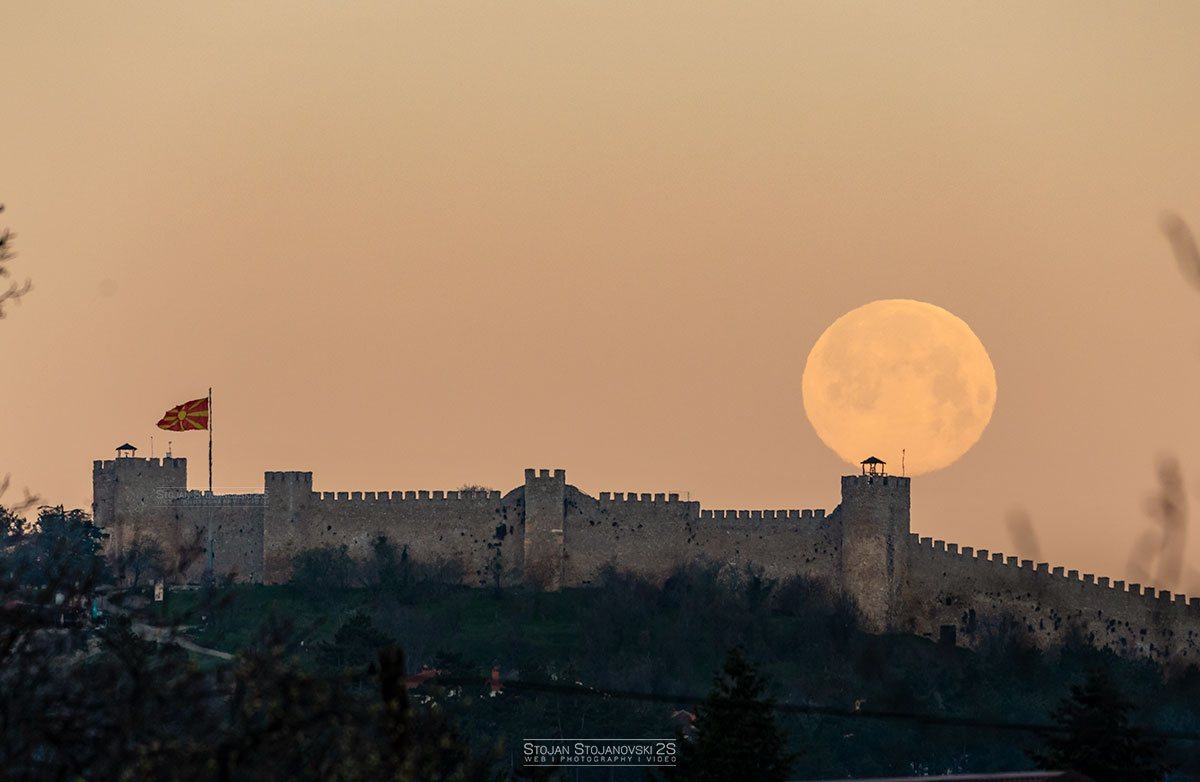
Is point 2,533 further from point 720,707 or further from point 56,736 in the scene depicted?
point 56,736

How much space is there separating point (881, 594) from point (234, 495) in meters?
20.0

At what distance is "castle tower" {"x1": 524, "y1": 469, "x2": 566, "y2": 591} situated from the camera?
227 ft

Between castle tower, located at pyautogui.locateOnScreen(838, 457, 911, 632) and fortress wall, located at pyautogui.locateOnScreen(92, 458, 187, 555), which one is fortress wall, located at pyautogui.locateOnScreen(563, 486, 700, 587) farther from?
fortress wall, located at pyautogui.locateOnScreen(92, 458, 187, 555)

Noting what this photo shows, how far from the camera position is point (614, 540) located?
69.5 metres

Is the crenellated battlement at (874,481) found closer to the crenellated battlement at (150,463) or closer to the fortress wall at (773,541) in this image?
the fortress wall at (773,541)

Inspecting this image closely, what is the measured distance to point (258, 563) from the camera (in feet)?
234

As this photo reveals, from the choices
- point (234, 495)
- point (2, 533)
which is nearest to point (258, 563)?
point (234, 495)

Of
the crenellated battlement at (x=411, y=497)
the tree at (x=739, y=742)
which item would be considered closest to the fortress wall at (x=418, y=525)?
the crenellated battlement at (x=411, y=497)

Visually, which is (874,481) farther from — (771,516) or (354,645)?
(354,645)

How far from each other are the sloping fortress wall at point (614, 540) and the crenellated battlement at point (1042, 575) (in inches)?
2.1

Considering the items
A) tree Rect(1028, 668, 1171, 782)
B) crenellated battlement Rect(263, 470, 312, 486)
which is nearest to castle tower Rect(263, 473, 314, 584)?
crenellated battlement Rect(263, 470, 312, 486)

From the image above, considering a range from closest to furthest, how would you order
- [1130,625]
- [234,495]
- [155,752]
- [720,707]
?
[155,752]
[720,707]
[1130,625]
[234,495]

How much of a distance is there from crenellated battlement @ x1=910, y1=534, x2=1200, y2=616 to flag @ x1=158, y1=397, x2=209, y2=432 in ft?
75.8

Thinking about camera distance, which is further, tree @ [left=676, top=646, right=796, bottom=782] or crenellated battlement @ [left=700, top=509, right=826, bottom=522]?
crenellated battlement @ [left=700, top=509, right=826, bottom=522]
